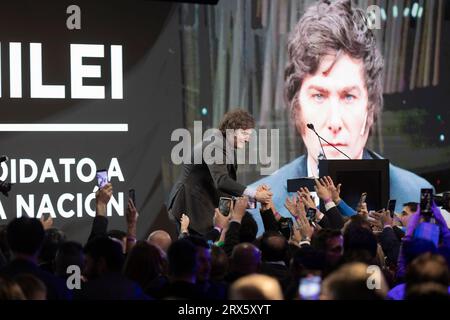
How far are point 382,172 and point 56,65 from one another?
3.21 metres

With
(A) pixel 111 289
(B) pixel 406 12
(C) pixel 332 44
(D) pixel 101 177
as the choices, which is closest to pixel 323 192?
(D) pixel 101 177

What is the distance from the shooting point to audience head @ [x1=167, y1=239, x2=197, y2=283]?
336 cm

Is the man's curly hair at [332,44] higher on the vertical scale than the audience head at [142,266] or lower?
higher

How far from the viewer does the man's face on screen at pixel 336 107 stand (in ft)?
28.2

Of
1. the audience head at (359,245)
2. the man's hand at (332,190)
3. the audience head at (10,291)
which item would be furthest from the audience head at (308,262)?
the man's hand at (332,190)

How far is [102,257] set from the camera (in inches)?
142

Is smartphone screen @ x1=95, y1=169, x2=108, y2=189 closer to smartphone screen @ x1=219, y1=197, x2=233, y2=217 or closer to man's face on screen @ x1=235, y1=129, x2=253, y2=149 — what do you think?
smartphone screen @ x1=219, y1=197, x2=233, y2=217

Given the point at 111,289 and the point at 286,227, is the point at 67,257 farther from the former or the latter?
the point at 286,227

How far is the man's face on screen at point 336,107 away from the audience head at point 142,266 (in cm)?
493

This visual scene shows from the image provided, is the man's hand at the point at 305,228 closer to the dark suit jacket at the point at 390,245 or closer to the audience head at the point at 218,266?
the dark suit jacket at the point at 390,245

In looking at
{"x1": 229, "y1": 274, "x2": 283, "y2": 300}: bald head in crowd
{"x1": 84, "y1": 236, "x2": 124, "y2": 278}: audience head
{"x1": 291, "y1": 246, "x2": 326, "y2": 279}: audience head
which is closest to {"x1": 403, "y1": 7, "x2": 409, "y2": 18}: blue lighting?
{"x1": 291, "y1": 246, "x2": 326, "y2": 279}: audience head

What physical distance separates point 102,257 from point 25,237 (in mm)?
361

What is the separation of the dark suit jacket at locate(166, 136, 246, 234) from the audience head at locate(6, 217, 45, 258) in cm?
345
